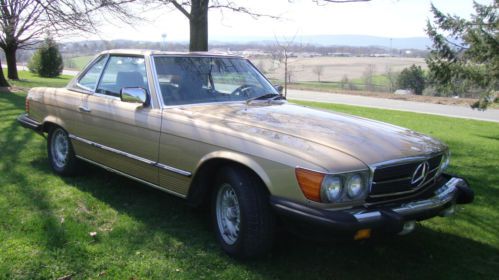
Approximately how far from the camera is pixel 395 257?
3.99 m

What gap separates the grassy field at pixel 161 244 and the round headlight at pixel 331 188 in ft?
1.24

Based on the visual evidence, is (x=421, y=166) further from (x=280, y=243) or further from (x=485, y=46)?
(x=485, y=46)

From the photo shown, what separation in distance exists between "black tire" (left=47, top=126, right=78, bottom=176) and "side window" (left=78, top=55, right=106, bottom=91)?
633 millimetres

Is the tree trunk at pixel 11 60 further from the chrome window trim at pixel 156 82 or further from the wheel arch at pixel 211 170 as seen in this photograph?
the wheel arch at pixel 211 170

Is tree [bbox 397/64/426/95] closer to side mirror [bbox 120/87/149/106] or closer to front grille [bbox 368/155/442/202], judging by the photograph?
side mirror [bbox 120/87/149/106]

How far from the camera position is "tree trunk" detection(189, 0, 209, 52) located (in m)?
8.85

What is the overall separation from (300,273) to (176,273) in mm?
912

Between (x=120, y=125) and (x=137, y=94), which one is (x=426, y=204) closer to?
(x=137, y=94)

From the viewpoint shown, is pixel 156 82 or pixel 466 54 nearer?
pixel 156 82

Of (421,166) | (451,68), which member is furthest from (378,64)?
(421,166)

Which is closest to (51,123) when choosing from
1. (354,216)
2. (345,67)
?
(354,216)

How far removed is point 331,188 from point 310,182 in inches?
5.6

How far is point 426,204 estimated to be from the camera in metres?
3.55

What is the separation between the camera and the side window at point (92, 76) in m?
5.48
